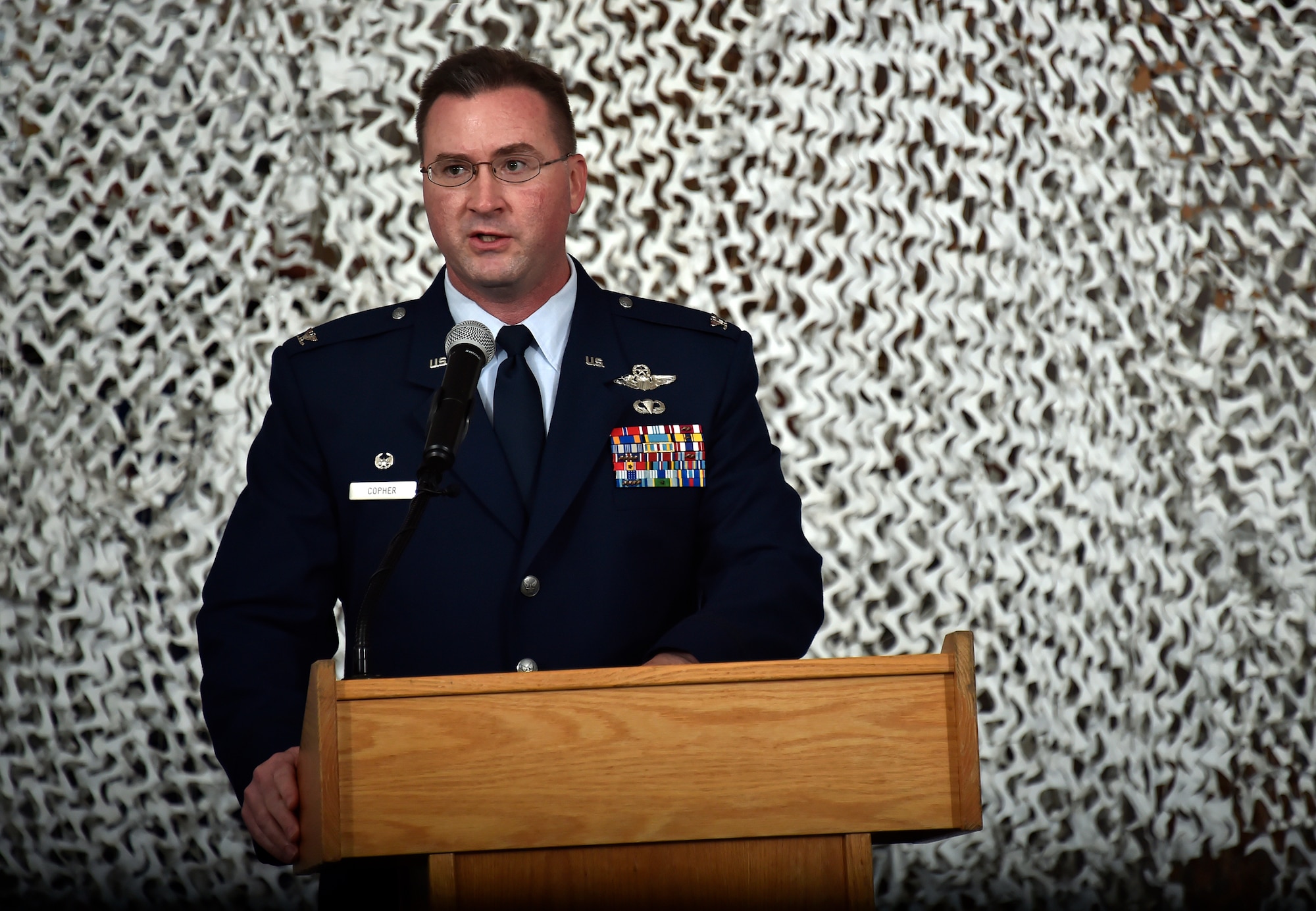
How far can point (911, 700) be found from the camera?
1.13 m

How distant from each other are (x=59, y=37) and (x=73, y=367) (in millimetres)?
736

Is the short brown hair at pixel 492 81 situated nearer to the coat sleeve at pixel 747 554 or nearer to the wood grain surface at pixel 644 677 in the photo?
the coat sleeve at pixel 747 554

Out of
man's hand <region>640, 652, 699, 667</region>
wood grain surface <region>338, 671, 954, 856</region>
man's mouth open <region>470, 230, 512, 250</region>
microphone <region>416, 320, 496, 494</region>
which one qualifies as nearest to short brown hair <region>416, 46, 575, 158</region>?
man's mouth open <region>470, 230, 512, 250</region>

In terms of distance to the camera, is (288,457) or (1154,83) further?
(1154,83)

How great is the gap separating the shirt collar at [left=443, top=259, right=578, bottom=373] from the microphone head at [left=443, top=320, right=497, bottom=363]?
0.44m

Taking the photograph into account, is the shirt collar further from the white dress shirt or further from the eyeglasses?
the eyeglasses

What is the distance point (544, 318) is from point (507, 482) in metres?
0.30

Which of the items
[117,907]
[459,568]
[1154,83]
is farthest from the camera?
[1154,83]

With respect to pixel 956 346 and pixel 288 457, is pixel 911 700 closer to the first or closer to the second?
pixel 288 457

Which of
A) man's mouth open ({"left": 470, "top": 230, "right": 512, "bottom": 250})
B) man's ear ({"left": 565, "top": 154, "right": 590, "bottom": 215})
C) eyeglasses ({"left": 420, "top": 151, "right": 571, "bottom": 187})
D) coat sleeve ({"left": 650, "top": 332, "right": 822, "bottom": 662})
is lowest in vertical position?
coat sleeve ({"left": 650, "top": 332, "right": 822, "bottom": 662})

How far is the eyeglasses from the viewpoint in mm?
1790

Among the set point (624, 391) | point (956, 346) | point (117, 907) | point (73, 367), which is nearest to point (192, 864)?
point (117, 907)

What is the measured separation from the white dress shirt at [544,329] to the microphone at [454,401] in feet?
1.18

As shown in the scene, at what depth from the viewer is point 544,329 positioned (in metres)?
1.85
